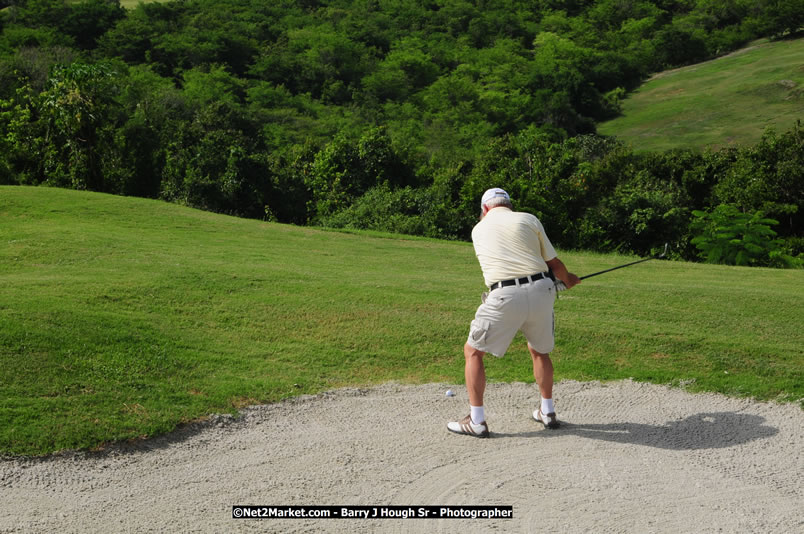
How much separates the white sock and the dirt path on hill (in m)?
0.24

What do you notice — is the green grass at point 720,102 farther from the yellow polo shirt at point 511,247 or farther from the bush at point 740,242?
the yellow polo shirt at point 511,247

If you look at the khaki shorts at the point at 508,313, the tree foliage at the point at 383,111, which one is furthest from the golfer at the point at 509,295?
the tree foliage at the point at 383,111

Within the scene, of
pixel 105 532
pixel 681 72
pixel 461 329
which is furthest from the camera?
pixel 681 72

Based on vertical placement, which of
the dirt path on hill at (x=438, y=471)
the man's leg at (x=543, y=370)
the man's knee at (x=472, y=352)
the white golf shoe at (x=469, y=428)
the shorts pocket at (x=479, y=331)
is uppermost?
the shorts pocket at (x=479, y=331)

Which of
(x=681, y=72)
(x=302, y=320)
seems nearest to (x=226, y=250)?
(x=302, y=320)

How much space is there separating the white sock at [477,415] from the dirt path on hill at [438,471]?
0.24 m

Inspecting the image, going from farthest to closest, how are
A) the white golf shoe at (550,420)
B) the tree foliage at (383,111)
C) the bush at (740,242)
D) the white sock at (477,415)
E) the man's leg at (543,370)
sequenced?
the tree foliage at (383,111), the bush at (740,242), the white golf shoe at (550,420), the man's leg at (543,370), the white sock at (477,415)

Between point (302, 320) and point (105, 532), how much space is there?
6.55 metres

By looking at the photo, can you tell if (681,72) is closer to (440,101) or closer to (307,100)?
(440,101)

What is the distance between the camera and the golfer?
317 inches

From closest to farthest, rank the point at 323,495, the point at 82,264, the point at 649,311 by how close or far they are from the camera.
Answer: the point at 323,495 → the point at 649,311 → the point at 82,264

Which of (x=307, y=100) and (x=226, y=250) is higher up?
(x=307, y=100)

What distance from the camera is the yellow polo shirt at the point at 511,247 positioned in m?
8.09

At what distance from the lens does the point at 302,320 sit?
41.8ft
